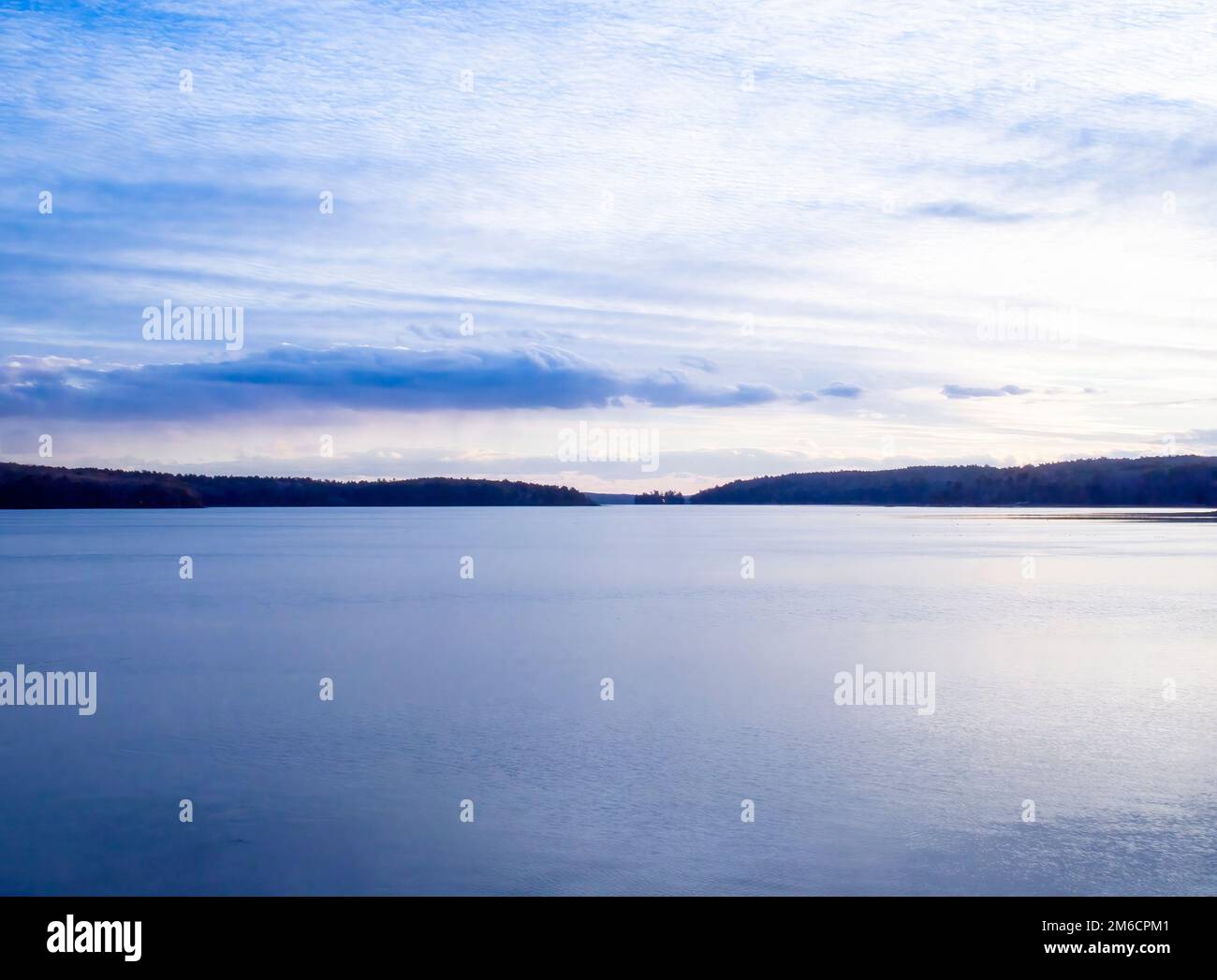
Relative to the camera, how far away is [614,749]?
768cm

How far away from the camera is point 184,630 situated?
1409 centimetres

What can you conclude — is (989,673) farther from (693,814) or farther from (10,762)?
(10,762)

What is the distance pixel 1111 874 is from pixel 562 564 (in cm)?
2188

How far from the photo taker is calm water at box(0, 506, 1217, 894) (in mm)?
5504

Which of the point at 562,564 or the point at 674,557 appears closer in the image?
the point at 562,564

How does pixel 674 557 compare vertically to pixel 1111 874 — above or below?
above

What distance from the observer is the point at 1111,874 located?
5.29 m

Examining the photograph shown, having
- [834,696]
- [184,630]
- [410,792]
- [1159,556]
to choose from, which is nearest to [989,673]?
[834,696]

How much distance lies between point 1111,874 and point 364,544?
33902 mm

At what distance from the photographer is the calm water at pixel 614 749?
217 inches

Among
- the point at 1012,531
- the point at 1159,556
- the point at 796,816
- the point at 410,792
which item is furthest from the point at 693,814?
the point at 1012,531
